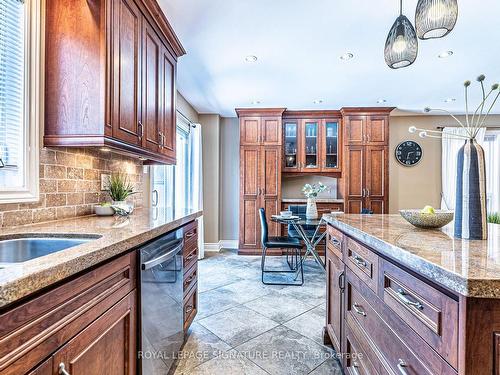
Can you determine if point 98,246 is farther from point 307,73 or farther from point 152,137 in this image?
point 307,73

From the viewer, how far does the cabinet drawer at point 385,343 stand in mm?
799

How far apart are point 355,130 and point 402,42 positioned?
3.29 meters

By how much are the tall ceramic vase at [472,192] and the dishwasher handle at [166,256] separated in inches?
53.4

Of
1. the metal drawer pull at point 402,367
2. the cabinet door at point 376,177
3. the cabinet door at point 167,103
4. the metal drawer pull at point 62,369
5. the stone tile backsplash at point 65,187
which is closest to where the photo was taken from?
the metal drawer pull at point 62,369

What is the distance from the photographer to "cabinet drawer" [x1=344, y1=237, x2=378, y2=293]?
1.17 metres

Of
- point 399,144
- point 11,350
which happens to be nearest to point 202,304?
point 11,350

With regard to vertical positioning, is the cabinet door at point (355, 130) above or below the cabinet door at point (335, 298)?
above

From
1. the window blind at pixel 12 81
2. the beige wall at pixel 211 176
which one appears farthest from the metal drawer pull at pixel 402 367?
the beige wall at pixel 211 176

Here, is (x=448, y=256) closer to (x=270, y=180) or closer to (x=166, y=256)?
(x=166, y=256)

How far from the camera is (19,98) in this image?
55.1 inches

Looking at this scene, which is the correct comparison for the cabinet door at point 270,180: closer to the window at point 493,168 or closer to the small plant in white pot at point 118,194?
the small plant in white pot at point 118,194

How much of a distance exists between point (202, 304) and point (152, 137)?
168cm

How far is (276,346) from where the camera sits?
2043 millimetres

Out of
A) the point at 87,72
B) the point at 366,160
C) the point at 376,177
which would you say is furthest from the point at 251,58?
the point at 376,177
